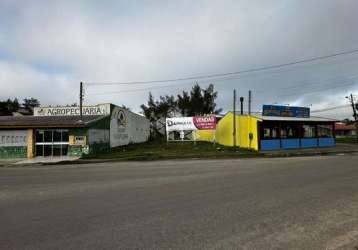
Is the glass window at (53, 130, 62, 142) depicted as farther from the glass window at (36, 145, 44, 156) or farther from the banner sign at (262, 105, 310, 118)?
the banner sign at (262, 105, 310, 118)

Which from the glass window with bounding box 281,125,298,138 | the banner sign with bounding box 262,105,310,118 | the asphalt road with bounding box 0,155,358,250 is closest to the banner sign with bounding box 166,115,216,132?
the banner sign with bounding box 262,105,310,118

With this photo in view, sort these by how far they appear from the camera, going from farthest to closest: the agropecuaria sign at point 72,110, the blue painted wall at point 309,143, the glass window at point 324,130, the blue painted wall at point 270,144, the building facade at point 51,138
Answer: the glass window at point 324,130 < the blue painted wall at point 309,143 < the agropecuaria sign at point 72,110 < the blue painted wall at point 270,144 < the building facade at point 51,138

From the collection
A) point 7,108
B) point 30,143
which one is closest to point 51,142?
point 30,143

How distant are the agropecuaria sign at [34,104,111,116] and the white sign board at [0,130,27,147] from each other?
329 inches

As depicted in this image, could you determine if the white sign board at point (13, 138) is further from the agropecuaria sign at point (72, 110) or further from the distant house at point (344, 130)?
the distant house at point (344, 130)

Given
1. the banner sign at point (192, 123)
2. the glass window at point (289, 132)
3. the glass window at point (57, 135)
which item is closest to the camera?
the glass window at point (57, 135)

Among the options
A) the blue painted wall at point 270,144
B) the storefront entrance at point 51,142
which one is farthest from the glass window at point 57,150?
the blue painted wall at point 270,144

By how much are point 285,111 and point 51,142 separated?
26972 mm

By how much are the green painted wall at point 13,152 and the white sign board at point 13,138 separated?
0.92ft

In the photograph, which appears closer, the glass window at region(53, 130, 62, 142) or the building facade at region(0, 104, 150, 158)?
the building facade at region(0, 104, 150, 158)

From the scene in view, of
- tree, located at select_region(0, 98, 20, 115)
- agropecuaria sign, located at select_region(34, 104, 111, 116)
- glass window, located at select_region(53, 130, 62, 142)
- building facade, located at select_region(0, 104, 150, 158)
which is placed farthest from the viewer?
tree, located at select_region(0, 98, 20, 115)

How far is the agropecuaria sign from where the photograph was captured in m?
37.8

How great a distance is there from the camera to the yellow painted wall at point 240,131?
36.9 m

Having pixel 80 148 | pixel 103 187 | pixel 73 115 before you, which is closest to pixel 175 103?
pixel 73 115
